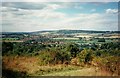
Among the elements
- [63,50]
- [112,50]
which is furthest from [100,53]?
[63,50]

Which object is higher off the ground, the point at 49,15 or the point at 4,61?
the point at 49,15

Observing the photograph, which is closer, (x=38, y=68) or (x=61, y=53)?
(x=38, y=68)

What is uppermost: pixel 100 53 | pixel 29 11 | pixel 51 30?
pixel 29 11

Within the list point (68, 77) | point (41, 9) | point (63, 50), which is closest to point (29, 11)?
point (41, 9)

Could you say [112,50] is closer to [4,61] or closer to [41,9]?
[41,9]

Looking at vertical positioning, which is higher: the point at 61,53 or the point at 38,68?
the point at 61,53

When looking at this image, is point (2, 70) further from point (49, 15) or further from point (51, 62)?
point (49, 15)

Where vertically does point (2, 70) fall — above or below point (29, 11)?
below

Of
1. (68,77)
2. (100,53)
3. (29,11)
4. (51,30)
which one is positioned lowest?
(68,77)
